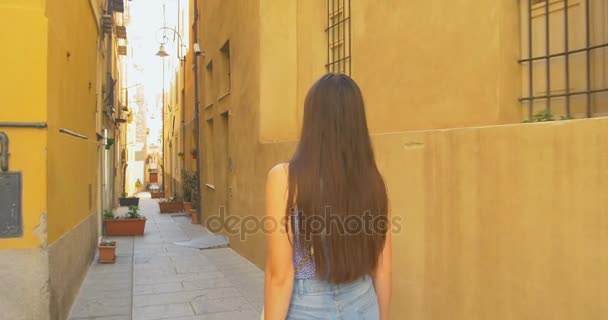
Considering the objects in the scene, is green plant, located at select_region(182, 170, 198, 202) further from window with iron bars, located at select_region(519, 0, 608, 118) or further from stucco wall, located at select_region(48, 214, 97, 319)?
window with iron bars, located at select_region(519, 0, 608, 118)

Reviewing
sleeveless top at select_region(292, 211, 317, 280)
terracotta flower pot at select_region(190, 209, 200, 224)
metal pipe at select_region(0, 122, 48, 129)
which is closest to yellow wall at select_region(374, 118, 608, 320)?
sleeveless top at select_region(292, 211, 317, 280)

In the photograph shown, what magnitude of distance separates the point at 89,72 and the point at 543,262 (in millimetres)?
7317

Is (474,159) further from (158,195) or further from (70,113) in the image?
(158,195)

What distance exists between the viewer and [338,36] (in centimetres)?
711

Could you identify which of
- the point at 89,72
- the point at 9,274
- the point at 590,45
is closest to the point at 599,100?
the point at 590,45

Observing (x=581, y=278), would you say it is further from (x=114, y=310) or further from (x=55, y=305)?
(x=114, y=310)

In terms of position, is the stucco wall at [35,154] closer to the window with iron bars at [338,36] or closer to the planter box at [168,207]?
the window with iron bars at [338,36]

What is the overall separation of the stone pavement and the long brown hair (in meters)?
3.94

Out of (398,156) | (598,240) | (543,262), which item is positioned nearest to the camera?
(598,240)

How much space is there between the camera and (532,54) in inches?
164

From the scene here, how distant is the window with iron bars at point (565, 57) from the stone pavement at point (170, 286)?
12.1 ft

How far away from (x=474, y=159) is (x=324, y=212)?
187 centimetres

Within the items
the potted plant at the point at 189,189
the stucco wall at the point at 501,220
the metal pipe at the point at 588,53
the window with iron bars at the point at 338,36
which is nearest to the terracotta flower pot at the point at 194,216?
the potted plant at the point at 189,189

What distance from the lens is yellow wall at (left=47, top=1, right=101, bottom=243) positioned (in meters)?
4.41
